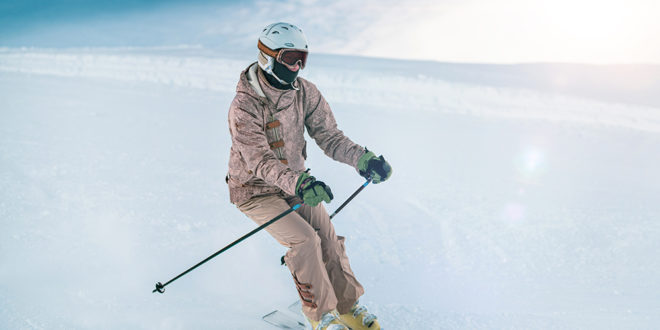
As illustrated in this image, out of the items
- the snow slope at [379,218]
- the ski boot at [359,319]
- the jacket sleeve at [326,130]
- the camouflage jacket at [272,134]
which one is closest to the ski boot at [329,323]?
the ski boot at [359,319]

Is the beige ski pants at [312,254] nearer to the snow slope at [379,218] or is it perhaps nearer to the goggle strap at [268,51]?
the snow slope at [379,218]

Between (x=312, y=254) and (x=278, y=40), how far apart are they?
3.44 ft

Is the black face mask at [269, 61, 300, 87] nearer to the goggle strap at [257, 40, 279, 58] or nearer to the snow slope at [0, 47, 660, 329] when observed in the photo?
the goggle strap at [257, 40, 279, 58]

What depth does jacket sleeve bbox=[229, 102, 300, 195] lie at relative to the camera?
2346 mm

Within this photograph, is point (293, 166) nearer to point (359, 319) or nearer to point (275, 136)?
point (275, 136)

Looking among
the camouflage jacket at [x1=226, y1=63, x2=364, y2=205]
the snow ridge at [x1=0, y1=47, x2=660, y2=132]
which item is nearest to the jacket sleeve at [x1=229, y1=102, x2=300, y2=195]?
the camouflage jacket at [x1=226, y1=63, x2=364, y2=205]

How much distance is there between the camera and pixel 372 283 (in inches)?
134

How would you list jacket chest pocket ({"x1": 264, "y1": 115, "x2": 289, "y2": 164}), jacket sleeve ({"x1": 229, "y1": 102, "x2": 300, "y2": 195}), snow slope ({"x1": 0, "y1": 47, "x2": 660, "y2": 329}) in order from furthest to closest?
snow slope ({"x1": 0, "y1": 47, "x2": 660, "y2": 329}) < jacket chest pocket ({"x1": 264, "y1": 115, "x2": 289, "y2": 164}) < jacket sleeve ({"x1": 229, "y1": 102, "x2": 300, "y2": 195})

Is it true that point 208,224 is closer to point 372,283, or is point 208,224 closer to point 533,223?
point 372,283

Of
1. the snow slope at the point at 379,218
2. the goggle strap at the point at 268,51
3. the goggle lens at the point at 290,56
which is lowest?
the snow slope at the point at 379,218

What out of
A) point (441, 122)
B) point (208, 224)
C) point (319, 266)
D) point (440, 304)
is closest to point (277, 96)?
point (319, 266)

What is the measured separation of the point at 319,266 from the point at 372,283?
38.6 inches

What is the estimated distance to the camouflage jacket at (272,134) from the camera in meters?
2.37

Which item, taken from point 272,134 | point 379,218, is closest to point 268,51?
point 272,134
